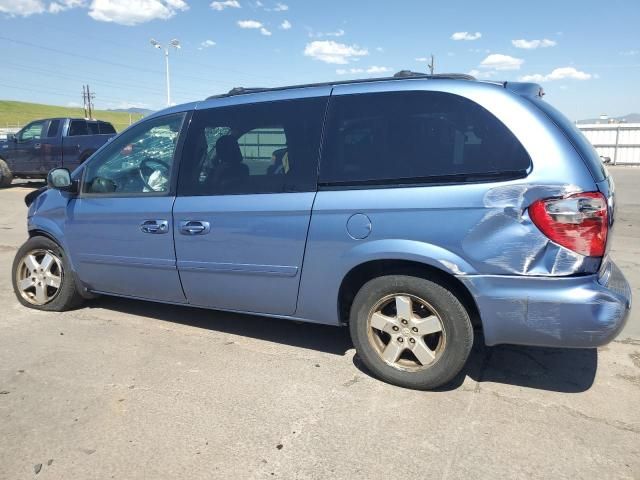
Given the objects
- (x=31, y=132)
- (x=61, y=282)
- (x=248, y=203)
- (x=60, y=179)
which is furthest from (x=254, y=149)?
(x=31, y=132)

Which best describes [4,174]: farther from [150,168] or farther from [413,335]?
[413,335]

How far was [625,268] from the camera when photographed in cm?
607

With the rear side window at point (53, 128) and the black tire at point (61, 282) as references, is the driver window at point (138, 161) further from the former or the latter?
the rear side window at point (53, 128)

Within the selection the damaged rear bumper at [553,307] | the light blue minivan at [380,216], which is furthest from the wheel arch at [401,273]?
the damaged rear bumper at [553,307]

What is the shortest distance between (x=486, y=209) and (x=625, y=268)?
4.19 meters

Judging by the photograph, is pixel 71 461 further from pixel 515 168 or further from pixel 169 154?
pixel 515 168

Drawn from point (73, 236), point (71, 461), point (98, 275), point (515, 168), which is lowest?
point (71, 461)

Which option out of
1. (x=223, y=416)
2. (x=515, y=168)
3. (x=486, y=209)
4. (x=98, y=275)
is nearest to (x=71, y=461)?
(x=223, y=416)

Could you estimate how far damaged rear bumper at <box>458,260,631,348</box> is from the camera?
A: 109 inches

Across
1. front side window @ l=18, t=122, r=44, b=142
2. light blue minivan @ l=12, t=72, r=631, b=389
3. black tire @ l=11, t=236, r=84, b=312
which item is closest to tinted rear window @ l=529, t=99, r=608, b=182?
light blue minivan @ l=12, t=72, r=631, b=389

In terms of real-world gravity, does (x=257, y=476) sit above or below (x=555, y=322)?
below

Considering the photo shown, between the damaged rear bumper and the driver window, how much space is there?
2.44m

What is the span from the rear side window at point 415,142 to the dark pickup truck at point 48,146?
12125 mm

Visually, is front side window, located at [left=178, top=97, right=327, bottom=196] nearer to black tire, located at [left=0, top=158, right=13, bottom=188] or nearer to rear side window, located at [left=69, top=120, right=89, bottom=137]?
rear side window, located at [left=69, top=120, right=89, bottom=137]
